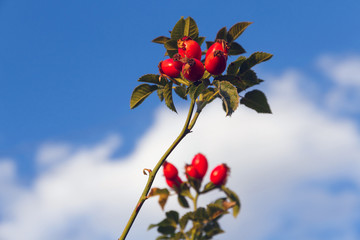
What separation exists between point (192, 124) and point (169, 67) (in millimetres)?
534

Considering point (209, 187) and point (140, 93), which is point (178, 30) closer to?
point (140, 93)

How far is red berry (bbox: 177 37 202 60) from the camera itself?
147 inches

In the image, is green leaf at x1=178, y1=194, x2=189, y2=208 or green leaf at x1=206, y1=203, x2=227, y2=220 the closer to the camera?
green leaf at x1=206, y1=203, x2=227, y2=220

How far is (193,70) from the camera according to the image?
11.6 feet

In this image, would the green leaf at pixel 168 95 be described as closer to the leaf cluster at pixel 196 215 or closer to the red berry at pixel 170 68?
the red berry at pixel 170 68

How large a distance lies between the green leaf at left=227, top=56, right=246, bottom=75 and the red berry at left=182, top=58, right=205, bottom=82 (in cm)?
25

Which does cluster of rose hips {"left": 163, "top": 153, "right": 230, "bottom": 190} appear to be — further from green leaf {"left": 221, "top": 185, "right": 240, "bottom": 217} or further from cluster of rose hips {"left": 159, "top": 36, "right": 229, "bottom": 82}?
cluster of rose hips {"left": 159, "top": 36, "right": 229, "bottom": 82}

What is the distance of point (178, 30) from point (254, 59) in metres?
0.71

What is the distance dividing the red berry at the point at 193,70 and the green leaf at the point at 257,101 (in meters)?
0.51

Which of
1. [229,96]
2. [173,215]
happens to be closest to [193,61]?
[229,96]

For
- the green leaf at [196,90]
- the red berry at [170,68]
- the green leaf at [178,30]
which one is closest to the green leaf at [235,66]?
the green leaf at [196,90]

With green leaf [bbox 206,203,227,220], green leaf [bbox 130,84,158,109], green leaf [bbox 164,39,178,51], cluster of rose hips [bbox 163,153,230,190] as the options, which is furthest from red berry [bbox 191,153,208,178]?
green leaf [bbox 164,39,178,51]

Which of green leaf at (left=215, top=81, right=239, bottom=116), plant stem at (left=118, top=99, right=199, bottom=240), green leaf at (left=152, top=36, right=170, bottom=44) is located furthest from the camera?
green leaf at (left=152, top=36, right=170, bottom=44)

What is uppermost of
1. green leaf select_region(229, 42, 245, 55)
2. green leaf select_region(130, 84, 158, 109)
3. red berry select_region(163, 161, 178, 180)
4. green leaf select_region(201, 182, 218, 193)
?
green leaf select_region(229, 42, 245, 55)
